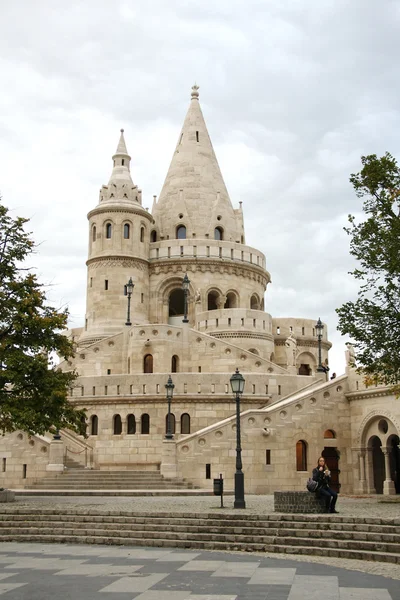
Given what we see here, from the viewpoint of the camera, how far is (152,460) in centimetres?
3475

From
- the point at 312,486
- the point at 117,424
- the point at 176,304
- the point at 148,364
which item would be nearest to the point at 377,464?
the point at 117,424

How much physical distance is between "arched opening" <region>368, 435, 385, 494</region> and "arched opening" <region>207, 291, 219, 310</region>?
2082 cm

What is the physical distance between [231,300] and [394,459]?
2252 cm

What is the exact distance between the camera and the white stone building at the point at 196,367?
3109 cm

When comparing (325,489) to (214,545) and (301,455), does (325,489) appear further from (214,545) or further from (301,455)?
(301,455)

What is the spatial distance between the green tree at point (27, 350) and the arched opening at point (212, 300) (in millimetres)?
27339

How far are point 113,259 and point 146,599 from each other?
130ft

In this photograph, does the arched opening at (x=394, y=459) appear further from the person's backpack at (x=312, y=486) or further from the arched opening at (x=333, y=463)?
the person's backpack at (x=312, y=486)

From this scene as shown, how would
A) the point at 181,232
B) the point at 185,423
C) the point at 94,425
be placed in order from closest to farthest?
1. the point at 185,423
2. the point at 94,425
3. the point at 181,232

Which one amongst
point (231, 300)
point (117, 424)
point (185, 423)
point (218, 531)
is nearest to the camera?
point (218, 531)

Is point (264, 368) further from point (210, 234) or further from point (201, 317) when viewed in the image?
point (210, 234)

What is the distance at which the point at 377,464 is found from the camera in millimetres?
33125

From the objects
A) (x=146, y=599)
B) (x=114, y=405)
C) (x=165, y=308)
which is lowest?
(x=146, y=599)

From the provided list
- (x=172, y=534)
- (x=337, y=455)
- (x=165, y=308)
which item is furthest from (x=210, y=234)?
(x=172, y=534)
